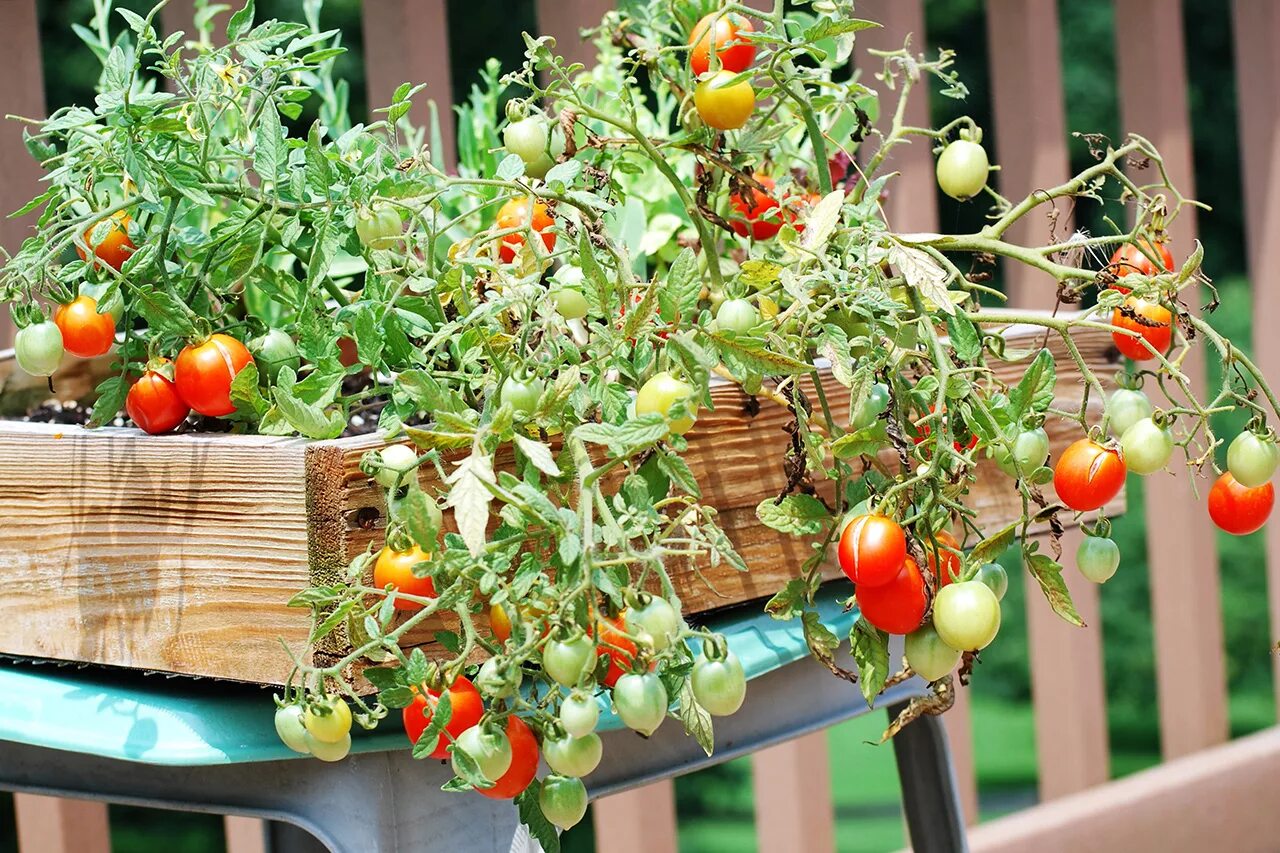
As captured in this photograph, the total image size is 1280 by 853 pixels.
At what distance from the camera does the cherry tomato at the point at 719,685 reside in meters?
0.45

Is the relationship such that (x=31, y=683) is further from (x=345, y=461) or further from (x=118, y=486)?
(x=345, y=461)

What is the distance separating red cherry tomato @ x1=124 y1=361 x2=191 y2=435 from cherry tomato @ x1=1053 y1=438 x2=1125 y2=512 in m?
0.36

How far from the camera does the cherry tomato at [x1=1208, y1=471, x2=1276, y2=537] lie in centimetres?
54

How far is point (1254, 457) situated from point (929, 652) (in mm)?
139

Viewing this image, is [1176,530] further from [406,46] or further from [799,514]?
[799,514]

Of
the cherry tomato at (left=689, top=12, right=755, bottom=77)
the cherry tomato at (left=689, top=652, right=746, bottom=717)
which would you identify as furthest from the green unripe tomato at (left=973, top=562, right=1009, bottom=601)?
the cherry tomato at (left=689, top=12, right=755, bottom=77)

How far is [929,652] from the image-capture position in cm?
50

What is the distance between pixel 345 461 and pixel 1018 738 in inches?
163

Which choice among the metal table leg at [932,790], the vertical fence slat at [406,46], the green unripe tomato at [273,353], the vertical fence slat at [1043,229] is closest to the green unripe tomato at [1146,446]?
the green unripe tomato at [273,353]

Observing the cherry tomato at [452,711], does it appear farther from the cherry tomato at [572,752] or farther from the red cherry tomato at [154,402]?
the red cherry tomato at [154,402]

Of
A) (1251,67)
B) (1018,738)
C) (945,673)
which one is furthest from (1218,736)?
(1018,738)

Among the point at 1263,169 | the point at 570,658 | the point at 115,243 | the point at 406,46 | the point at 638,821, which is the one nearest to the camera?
the point at 570,658

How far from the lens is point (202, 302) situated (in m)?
0.61

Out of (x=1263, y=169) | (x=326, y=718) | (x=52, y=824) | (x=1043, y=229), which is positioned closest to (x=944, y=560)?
(x=326, y=718)
